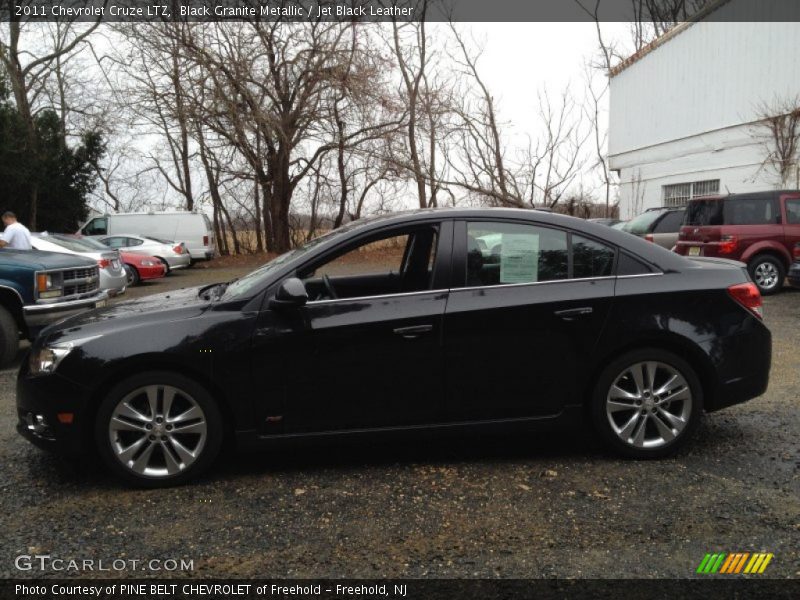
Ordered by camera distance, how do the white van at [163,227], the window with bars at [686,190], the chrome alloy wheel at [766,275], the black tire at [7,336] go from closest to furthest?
1. the black tire at [7,336]
2. the chrome alloy wheel at [766,275]
3. the window with bars at [686,190]
4. the white van at [163,227]

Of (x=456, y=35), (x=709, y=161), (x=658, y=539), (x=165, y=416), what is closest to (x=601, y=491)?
(x=658, y=539)

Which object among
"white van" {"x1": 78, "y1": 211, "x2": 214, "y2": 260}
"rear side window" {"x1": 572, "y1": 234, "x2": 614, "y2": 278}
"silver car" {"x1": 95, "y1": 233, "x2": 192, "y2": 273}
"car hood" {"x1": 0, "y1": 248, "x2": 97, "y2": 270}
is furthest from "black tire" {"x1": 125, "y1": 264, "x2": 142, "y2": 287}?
"rear side window" {"x1": 572, "y1": 234, "x2": 614, "y2": 278}

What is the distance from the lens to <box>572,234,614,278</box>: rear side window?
4129 millimetres

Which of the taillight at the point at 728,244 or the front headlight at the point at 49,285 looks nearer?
the front headlight at the point at 49,285

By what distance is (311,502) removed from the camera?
3621 millimetres

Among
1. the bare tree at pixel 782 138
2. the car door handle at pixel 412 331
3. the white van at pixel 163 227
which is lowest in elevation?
the car door handle at pixel 412 331

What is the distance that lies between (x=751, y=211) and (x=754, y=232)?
414 millimetres

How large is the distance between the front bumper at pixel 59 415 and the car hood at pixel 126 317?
0.29m

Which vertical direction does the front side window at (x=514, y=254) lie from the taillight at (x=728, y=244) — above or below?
below

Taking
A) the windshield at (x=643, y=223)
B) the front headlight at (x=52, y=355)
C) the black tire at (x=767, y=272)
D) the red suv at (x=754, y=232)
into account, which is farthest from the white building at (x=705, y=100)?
the front headlight at (x=52, y=355)

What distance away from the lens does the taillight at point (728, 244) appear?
11.7 metres

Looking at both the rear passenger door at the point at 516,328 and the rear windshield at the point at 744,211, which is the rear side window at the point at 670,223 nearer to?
the rear windshield at the point at 744,211

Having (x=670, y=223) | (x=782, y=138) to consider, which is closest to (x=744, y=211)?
(x=670, y=223)

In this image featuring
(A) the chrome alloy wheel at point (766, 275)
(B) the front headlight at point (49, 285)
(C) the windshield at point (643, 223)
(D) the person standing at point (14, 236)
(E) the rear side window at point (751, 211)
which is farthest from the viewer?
(C) the windshield at point (643, 223)
